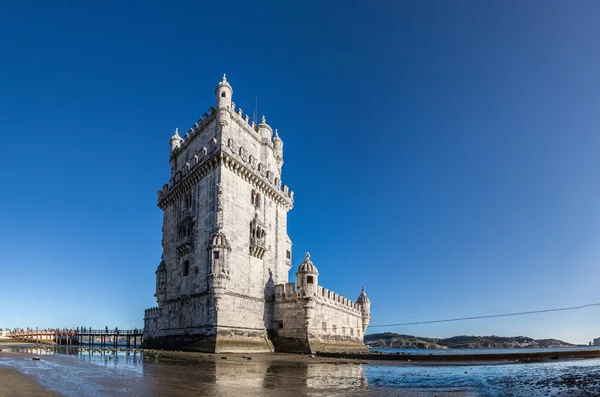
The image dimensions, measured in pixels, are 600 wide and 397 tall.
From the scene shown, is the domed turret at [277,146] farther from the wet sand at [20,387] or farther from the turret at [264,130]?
the wet sand at [20,387]

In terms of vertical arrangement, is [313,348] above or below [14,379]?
below

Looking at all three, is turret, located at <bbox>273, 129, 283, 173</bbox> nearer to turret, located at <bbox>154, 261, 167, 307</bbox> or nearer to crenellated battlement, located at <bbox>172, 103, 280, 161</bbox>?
crenellated battlement, located at <bbox>172, 103, 280, 161</bbox>

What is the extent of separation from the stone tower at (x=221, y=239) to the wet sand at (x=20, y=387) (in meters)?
18.8

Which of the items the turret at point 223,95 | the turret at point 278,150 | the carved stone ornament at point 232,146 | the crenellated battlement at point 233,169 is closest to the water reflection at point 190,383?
the crenellated battlement at point 233,169

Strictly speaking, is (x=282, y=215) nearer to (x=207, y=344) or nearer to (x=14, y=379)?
(x=207, y=344)

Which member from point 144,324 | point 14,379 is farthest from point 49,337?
point 14,379

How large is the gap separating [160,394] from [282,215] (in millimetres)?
35410

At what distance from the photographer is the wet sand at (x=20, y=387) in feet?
39.3

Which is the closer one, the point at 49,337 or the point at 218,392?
the point at 218,392

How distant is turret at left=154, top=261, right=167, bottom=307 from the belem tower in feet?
0.35

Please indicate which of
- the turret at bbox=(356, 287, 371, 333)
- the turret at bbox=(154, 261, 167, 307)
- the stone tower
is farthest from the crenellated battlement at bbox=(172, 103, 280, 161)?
the turret at bbox=(356, 287, 371, 333)

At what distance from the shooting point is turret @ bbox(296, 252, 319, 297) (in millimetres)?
38750

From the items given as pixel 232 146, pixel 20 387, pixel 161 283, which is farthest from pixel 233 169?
pixel 20 387

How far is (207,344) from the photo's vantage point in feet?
113
